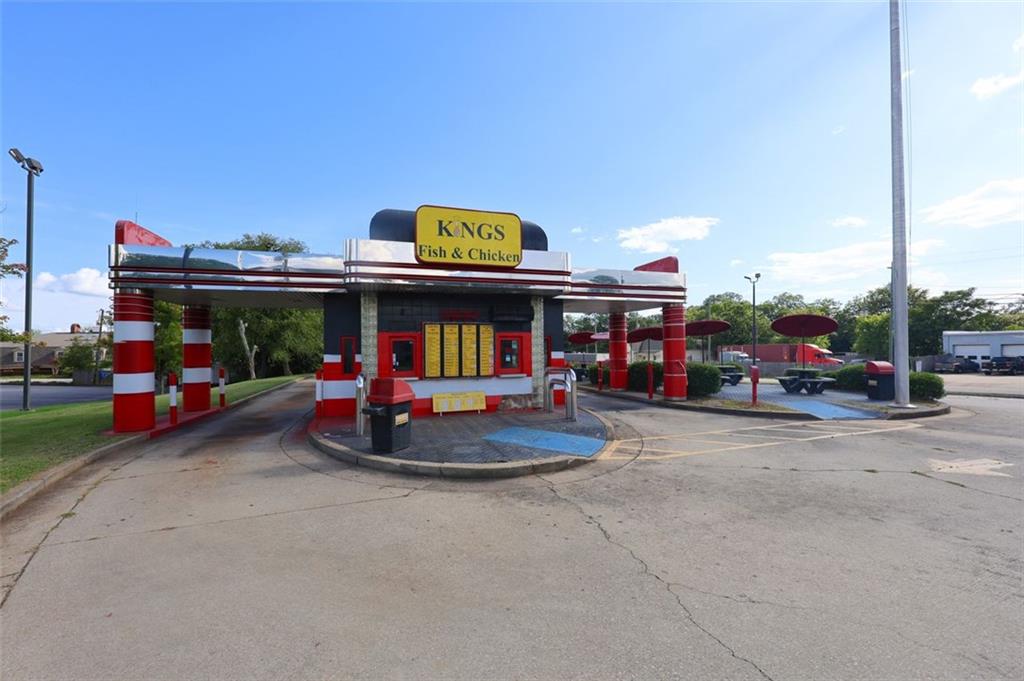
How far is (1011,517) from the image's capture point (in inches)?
197

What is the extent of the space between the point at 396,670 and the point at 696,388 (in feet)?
49.3

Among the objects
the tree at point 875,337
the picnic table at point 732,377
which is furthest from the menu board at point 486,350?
the tree at point 875,337

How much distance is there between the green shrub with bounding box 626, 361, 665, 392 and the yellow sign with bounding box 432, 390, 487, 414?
27.7 feet

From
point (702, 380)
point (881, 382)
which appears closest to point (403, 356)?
point (702, 380)

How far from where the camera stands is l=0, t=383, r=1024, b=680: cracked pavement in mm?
2695

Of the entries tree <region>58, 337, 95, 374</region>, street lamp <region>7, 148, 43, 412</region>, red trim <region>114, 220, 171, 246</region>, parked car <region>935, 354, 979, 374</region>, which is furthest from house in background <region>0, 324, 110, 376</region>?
parked car <region>935, 354, 979, 374</region>

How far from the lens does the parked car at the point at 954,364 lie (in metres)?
34.5

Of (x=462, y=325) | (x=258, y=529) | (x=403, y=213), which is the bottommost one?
(x=258, y=529)

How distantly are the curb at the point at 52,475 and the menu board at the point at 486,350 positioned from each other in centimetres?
797

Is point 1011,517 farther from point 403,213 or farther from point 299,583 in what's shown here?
point 403,213

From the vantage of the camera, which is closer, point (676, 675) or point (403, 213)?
point (676, 675)

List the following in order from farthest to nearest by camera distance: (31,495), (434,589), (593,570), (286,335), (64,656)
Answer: (286,335)
(31,495)
(593,570)
(434,589)
(64,656)

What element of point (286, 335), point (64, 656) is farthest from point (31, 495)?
point (286, 335)

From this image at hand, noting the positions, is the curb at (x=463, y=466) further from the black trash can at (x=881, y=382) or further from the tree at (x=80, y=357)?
the tree at (x=80, y=357)
